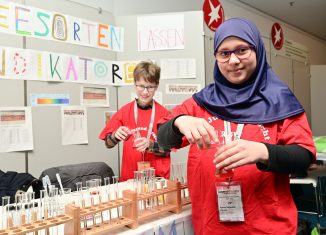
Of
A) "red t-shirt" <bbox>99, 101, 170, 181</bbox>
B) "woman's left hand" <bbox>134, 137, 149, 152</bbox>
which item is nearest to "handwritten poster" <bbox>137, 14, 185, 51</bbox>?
"red t-shirt" <bbox>99, 101, 170, 181</bbox>

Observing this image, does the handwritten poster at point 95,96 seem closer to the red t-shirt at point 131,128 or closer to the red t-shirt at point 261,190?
the red t-shirt at point 131,128

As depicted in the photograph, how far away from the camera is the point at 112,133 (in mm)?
1904

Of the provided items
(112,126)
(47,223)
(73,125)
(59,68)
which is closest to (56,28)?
(59,68)

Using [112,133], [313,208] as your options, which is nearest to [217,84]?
[112,133]

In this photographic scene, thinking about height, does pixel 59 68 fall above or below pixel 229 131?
above

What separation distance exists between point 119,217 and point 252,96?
569 millimetres

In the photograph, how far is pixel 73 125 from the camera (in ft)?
8.52

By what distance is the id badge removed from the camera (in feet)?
3.03

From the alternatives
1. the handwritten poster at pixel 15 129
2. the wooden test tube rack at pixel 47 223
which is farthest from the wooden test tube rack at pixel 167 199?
the handwritten poster at pixel 15 129

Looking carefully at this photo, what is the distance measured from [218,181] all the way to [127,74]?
206 centimetres

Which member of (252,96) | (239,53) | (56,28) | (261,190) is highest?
(56,28)

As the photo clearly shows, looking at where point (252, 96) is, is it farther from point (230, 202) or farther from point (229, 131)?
point (230, 202)

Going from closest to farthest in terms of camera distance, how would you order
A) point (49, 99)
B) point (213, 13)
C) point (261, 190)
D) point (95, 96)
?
point (261, 190)
point (49, 99)
point (95, 96)
point (213, 13)

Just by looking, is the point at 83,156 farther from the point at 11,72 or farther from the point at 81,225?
the point at 81,225
